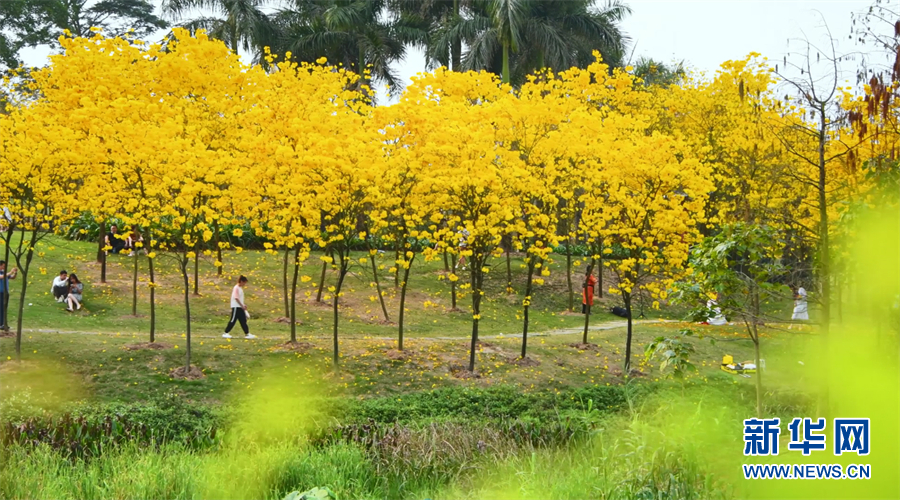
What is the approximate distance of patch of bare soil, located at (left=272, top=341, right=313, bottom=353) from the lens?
14.9 m

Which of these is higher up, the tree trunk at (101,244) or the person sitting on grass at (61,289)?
the tree trunk at (101,244)

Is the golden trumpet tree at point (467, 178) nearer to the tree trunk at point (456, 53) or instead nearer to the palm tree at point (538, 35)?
the palm tree at point (538, 35)

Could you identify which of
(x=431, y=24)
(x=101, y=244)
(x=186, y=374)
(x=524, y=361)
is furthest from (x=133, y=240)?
(x=431, y=24)

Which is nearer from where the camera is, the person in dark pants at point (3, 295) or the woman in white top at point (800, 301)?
the woman in white top at point (800, 301)

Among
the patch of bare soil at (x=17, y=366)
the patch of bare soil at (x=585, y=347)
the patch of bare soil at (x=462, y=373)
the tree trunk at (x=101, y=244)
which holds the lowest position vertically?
the patch of bare soil at (x=462, y=373)

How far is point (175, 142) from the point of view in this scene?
40.8ft

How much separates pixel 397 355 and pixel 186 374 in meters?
4.08

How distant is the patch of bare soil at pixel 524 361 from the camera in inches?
605

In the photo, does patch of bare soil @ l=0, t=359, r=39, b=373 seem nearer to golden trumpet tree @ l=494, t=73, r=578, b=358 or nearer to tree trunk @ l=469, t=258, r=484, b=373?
tree trunk @ l=469, t=258, r=484, b=373

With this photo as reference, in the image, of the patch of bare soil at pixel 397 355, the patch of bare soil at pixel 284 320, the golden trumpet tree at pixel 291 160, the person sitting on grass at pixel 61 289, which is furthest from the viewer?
the patch of bare soil at pixel 284 320

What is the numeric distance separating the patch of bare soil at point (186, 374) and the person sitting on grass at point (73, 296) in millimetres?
5758

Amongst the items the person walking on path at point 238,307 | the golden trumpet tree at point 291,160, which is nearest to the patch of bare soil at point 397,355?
the golden trumpet tree at point 291,160

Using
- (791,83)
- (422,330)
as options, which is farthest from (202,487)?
(422,330)

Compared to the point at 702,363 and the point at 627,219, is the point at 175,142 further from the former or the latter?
the point at 702,363
